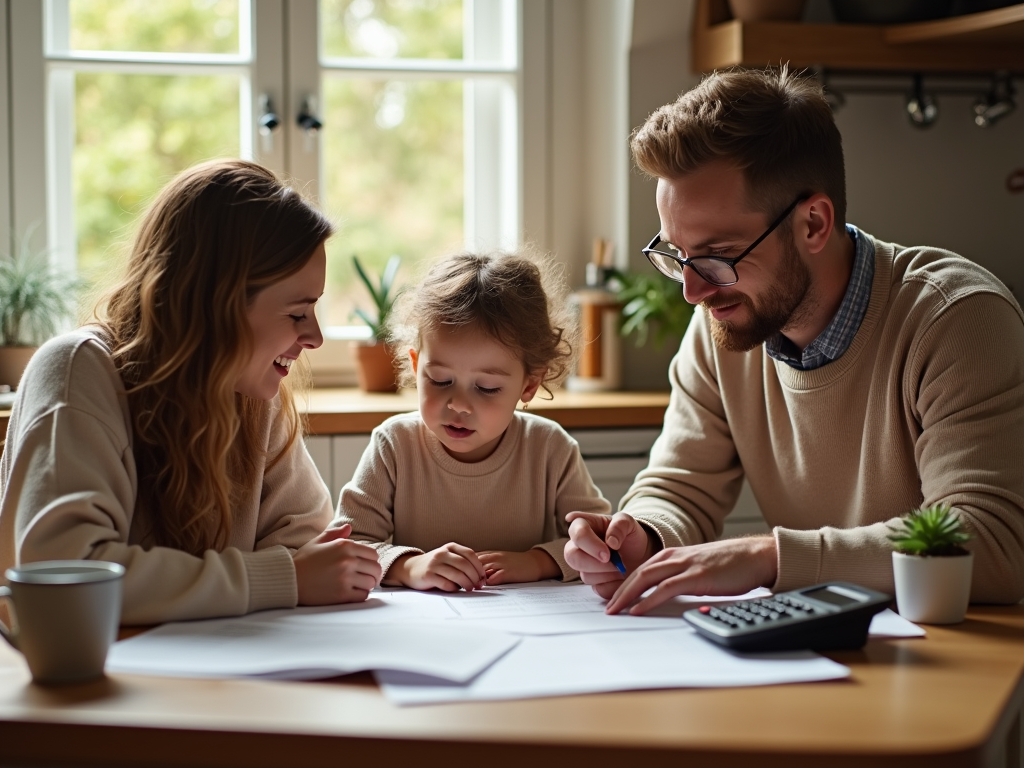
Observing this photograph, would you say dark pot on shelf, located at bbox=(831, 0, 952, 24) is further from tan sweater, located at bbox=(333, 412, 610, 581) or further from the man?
tan sweater, located at bbox=(333, 412, 610, 581)

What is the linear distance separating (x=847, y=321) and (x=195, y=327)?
35.2 inches

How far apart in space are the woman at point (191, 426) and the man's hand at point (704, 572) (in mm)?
302

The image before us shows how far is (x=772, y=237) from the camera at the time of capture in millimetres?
1576

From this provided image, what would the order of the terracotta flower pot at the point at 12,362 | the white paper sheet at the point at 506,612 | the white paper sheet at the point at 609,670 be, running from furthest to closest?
1. the terracotta flower pot at the point at 12,362
2. the white paper sheet at the point at 506,612
3. the white paper sheet at the point at 609,670

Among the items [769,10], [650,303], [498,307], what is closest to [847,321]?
[498,307]

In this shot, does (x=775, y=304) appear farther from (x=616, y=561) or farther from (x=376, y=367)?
(x=376, y=367)

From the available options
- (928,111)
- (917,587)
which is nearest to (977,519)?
(917,587)

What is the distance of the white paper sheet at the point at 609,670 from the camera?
92 centimetres

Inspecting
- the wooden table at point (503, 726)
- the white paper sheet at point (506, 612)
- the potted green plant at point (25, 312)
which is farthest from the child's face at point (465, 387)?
the potted green plant at point (25, 312)

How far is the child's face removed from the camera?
62.3 inches

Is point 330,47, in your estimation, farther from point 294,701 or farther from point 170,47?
point 294,701

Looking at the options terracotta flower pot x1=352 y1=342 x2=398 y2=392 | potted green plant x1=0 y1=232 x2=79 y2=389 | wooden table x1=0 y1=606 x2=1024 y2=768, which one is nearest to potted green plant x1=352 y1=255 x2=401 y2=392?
terracotta flower pot x1=352 y1=342 x2=398 y2=392

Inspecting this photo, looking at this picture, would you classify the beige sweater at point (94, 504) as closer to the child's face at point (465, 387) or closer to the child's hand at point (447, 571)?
the child's hand at point (447, 571)

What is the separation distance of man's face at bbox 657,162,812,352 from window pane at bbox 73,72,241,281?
1.70 meters
